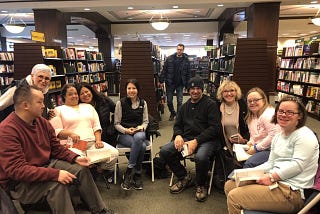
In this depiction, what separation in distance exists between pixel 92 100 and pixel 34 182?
1.55m

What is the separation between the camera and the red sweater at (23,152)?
1.76 m

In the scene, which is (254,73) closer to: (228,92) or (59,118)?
(228,92)

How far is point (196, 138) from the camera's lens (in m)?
2.95

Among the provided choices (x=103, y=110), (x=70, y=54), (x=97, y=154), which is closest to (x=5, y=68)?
(x=70, y=54)

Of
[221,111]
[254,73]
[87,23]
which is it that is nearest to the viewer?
[221,111]

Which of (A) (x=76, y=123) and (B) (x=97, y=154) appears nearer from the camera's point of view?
(B) (x=97, y=154)

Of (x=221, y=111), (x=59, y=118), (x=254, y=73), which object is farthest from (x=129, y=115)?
(x=254, y=73)

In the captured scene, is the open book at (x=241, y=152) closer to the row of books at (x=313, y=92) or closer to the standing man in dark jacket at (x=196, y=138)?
the standing man in dark jacket at (x=196, y=138)

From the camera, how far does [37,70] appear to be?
9.45ft

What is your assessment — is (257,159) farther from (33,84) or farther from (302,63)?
(302,63)

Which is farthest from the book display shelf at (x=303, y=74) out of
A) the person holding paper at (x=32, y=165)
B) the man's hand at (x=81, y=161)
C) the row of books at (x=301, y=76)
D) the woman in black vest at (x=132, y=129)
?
the person holding paper at (x=32, y=165)

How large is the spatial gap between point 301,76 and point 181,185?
6553mm

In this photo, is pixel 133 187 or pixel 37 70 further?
pixel 133 187

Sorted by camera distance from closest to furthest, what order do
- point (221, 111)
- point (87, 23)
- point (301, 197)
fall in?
point (301, 197) → point (221, 111) → point (87, 23)
